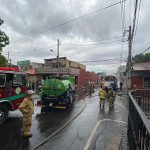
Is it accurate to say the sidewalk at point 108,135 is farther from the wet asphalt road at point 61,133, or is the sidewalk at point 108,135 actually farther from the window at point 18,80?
the window at point 18,80

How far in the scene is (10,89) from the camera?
13211 millimetres

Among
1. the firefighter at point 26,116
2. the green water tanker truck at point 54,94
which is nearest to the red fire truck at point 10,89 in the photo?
the firefighter at point 26,116

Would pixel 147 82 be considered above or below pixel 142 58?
below

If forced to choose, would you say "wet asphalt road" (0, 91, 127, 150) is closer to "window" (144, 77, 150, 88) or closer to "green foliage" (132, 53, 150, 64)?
"window" (144, 77, 150, 88)

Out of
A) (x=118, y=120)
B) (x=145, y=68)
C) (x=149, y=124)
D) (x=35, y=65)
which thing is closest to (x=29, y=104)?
(x=118, y=120)

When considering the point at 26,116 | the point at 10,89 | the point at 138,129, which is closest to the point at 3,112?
the point at 10,89

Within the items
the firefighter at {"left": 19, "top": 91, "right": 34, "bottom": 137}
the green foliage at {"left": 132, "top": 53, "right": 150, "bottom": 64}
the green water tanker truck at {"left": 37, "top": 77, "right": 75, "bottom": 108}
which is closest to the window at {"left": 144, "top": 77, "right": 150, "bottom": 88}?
the green water tanker truck at {"left": 37, "top": 77, "right": 75, "bottom": 108}

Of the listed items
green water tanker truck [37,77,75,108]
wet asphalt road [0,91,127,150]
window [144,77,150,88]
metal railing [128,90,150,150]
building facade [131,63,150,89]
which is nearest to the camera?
metal railing [128,90,150,150]

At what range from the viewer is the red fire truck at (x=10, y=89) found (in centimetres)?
1275

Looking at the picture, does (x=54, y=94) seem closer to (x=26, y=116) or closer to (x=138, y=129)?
(x=26, y=116)

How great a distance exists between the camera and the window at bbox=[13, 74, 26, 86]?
13.7 meters

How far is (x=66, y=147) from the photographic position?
887 centimetres

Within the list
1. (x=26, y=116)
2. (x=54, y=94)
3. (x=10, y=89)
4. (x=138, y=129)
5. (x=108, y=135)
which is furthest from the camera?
(x=54, y=94)

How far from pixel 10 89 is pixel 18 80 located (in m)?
0.99
